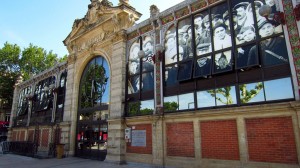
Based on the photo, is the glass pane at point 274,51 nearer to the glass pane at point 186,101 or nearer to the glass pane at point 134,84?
the glass pane at point 186,101

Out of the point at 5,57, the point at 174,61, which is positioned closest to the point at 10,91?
the point at 5,57

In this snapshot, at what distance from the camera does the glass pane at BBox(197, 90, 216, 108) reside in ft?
30.5

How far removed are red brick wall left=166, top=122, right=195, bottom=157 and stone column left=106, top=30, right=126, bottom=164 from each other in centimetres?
315

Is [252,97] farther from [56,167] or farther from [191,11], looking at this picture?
[56,167]

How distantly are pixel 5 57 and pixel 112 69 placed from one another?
2702cm

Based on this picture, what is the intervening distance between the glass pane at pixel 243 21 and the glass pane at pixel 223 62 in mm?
684

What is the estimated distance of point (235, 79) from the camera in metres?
8.75

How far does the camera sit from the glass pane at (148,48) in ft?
40.4

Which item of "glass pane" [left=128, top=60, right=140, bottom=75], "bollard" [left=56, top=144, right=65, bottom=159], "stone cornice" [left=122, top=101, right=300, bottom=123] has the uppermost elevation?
"glass pane" [left=128, top=60, right=140, bottom=75]

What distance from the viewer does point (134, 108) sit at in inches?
489

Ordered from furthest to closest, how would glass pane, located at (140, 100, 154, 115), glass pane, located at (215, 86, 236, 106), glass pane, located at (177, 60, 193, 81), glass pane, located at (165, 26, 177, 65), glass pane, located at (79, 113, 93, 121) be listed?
1. glass pane, located at (79, 113, 93, 121)
2. glass pane, located at (140, 100, 154, 115)
3. glass pane, located at (165, 26, 177, 65)
4. glass pane, located at (177, 60, 193, 81)
5. glass pane, located at (215, 86, 236, 106)

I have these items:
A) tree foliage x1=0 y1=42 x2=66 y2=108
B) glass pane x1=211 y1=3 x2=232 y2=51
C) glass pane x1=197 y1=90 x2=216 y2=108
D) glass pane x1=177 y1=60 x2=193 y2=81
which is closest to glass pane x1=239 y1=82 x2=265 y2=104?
glass pane x1=197 y1=90 x2=216 y2=108

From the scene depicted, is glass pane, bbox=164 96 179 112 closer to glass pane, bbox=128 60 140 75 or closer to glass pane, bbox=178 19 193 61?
glass pane, bbox=178 19 193 61

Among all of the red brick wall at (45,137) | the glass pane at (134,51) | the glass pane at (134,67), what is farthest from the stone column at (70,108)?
the glass pane at (134,51)
